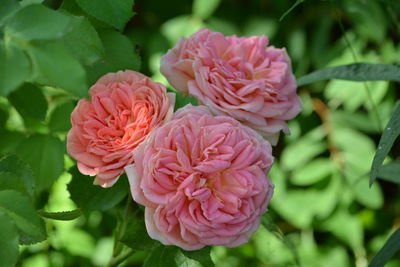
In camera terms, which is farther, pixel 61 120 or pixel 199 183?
pixel 61 120

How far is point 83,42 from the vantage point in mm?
658

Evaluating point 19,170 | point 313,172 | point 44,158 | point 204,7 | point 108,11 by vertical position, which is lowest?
point 313,172

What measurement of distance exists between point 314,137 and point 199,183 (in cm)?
103

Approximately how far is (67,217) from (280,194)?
1.00 meters

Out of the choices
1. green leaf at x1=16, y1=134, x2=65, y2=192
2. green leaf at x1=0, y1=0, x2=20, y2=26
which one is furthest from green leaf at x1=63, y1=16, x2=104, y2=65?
green leaf at x1=16, y1=134, x2=65, y2=192

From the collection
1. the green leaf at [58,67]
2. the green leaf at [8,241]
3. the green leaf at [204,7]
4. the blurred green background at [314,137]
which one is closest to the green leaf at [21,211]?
the green leaf at [8,241]

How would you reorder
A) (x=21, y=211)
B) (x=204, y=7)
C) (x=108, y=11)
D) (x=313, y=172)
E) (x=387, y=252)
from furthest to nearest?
(x=313, y=172) < (x=204, y=7) < (x=387, y=252) < (x=108, y=11) < (x=21, y=211)

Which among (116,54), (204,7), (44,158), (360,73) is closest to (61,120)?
(44,158)

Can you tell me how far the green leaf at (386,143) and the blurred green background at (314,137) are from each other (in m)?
0.75

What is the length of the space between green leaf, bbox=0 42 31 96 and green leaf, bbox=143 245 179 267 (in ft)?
0.91

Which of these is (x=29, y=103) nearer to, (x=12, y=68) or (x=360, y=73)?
(x=12, y=68)

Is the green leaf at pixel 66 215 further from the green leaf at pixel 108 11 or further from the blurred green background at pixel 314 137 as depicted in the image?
the blurred green background at pixel 314 137

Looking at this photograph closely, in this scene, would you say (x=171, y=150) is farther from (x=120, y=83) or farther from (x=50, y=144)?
(x=50, y=144)

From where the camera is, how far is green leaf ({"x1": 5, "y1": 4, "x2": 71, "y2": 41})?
55 centimetres
